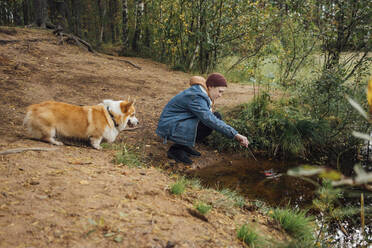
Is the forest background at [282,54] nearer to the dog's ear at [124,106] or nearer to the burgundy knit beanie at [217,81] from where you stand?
the burgundy knit beanie at [217,81]

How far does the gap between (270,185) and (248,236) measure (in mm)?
1887

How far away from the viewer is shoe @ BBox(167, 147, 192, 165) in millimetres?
4348

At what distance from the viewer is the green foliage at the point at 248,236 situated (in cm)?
215

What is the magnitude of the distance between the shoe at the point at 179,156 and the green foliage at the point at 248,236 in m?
2.17

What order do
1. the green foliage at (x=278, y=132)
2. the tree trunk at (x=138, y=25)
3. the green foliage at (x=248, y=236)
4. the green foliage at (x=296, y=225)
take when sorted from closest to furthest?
the green foliage at (x=248, y=236), the green foliage at (x=296, y=225), the green foliage at (x=278, y=132), the tree trunk at (x=138, y=25)

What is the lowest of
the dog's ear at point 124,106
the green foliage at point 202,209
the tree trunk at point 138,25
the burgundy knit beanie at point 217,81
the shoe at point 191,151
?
the shoe at point 191,151

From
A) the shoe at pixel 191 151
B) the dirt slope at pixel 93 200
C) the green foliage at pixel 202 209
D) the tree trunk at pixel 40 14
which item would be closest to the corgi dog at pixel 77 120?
the dirt slope at pixel 93 200

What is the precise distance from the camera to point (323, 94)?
4941 mm

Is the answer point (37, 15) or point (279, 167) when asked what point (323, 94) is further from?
point (37, 15)

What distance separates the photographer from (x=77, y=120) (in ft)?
12.1

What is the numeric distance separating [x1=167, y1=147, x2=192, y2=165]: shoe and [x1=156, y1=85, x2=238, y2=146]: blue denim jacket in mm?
231

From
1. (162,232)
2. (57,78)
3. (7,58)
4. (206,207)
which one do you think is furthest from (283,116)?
(7,58)

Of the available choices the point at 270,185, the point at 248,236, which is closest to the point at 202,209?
Result: the point at 248,236

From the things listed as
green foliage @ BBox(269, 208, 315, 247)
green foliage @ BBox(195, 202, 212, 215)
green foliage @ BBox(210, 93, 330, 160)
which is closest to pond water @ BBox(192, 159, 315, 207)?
green foliage @ BBox(210, 93, 330, 160)
